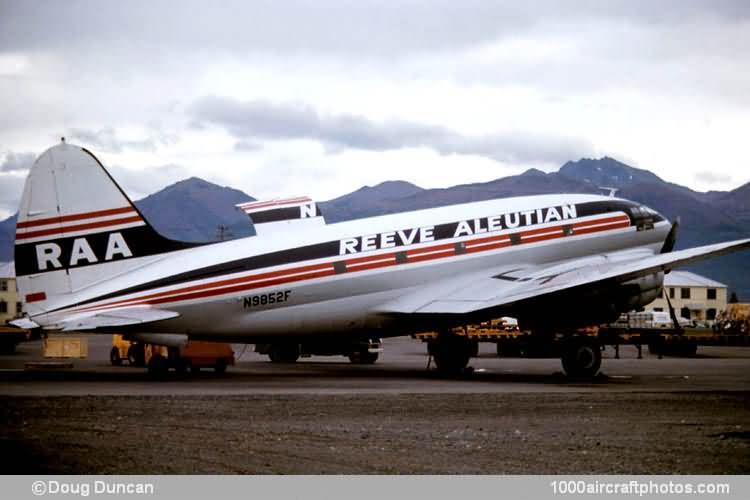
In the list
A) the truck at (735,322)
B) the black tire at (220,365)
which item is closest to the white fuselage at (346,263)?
the black tire at (220,365)

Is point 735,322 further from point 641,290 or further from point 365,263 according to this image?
point 365,263

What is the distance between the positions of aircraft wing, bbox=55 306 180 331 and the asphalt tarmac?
1795 mm

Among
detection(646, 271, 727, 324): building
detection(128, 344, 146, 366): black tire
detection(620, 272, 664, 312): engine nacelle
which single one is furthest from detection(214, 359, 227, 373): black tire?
detection(646, 271, 727, 324): building

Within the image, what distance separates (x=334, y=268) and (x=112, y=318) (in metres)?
7.59

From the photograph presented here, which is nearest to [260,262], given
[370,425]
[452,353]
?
[452,353]

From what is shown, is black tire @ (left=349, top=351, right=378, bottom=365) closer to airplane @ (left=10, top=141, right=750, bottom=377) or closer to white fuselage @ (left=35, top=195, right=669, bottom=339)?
airplane @ (left=10, top=141, right=750, bottom=377)

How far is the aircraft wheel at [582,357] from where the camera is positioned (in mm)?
34000

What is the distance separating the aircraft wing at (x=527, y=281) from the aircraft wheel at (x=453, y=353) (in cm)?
400

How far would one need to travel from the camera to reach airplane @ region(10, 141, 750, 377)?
30.2 meters

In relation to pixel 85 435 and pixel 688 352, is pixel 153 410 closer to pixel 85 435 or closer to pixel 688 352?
pixel 85 435
